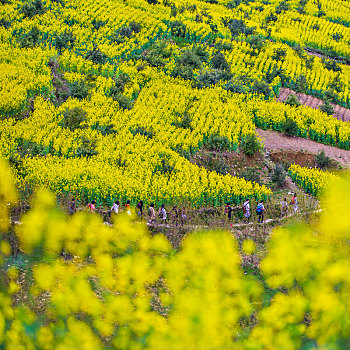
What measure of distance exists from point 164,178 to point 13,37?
20341 millimetres

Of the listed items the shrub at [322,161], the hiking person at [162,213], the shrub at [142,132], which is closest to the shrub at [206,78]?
the shrub at [142,132]

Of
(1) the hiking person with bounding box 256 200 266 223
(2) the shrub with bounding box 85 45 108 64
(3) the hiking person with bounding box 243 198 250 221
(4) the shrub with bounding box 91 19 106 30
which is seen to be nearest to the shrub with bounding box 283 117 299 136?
(1) the hiking person with bounding box 256 200 266 223

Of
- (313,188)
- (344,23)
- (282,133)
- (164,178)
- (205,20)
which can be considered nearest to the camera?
(164,178)

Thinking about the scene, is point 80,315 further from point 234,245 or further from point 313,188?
point 313,188

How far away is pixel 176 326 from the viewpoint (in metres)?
15.1

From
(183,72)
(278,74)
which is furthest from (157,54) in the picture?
(278,74)

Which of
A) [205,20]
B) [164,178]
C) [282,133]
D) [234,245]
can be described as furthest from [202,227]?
[205,20]

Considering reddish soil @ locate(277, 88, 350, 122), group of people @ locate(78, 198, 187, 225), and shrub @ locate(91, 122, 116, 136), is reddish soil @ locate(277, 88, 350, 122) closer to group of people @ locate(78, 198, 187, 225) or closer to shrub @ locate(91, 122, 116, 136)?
shrub @ locate(91, 122, 116, 136)

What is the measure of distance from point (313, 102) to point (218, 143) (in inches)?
581

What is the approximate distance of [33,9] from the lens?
4144 centimetres

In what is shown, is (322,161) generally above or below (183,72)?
below

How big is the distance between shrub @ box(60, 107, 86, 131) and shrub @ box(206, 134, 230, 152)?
286 inches

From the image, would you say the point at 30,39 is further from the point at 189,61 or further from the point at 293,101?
the point at 293,101

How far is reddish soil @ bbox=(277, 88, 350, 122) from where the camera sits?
38562 mm
